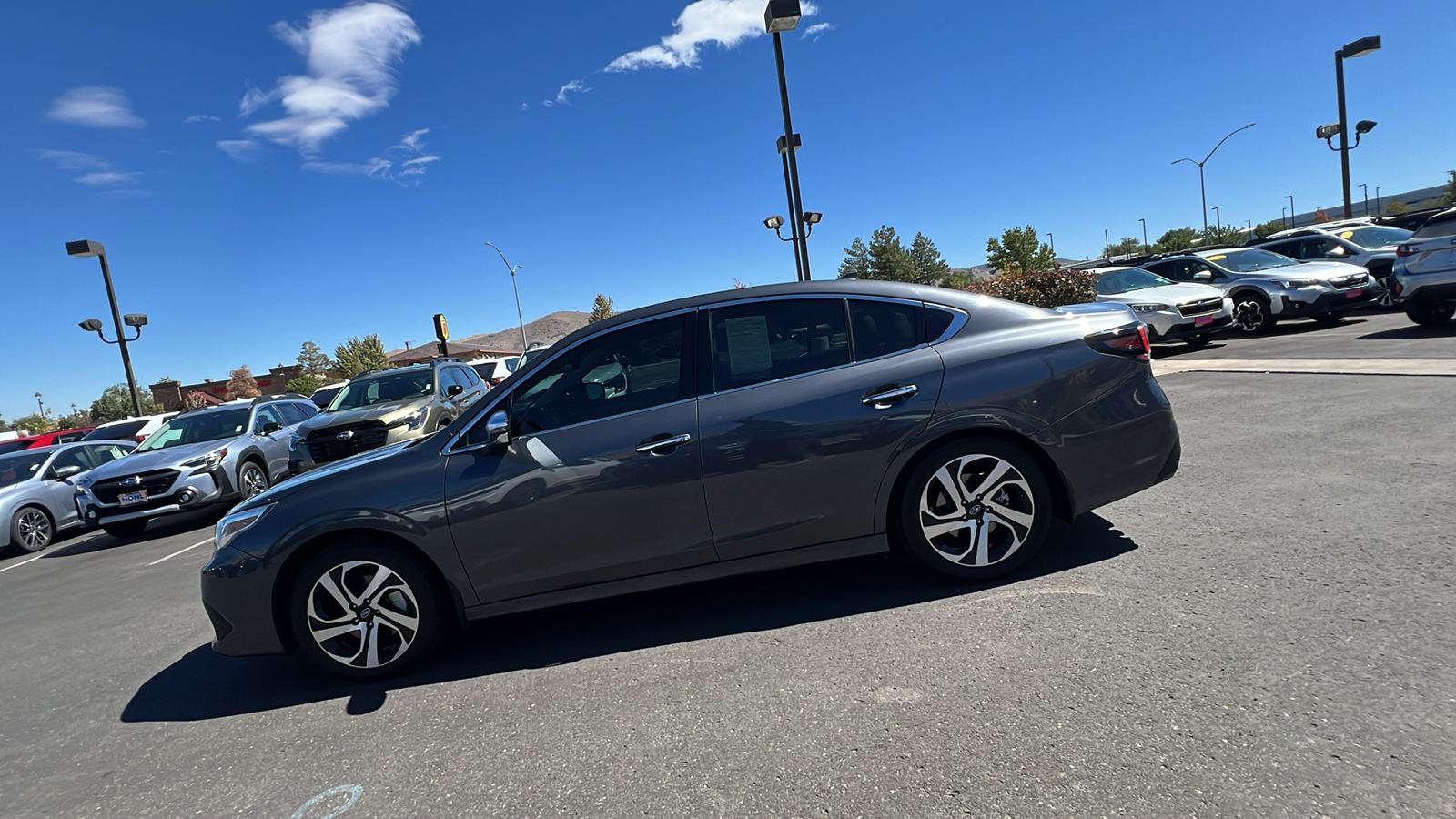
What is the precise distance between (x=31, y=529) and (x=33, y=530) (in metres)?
0.03

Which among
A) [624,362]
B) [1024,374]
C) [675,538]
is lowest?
[675,538]

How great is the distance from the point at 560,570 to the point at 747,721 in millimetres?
1279

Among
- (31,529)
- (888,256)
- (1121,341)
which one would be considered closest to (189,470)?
(31,529)

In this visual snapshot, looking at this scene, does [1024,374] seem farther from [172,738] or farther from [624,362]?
[172,738]

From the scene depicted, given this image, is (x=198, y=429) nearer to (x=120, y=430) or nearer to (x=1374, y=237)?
(x=120, y=430)

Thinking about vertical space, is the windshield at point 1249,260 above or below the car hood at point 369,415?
above

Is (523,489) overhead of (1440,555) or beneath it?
overhead

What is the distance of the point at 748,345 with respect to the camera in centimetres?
395

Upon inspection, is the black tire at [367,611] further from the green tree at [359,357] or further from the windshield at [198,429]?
the green tree at [359,357]

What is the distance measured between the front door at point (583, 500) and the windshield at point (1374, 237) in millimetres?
18458

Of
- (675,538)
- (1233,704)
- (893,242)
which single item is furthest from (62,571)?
(893,242)

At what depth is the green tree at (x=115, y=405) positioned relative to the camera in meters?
66.8

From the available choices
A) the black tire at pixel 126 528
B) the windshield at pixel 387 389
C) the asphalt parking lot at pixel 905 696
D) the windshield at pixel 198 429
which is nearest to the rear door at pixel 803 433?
the asphalt parking lot at pixel 905 696

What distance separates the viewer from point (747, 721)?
2.95 metres
